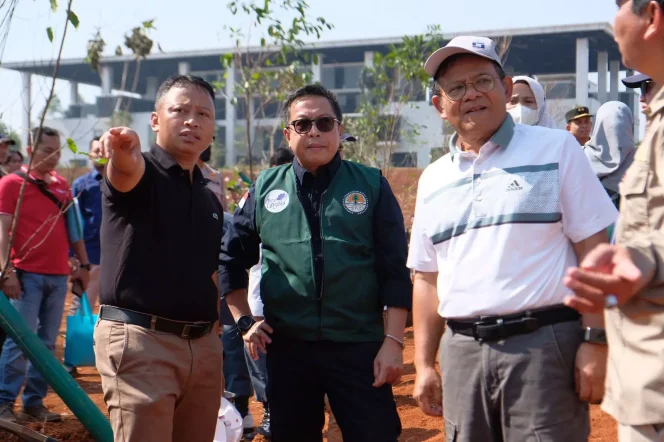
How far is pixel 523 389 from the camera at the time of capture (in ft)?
8.86

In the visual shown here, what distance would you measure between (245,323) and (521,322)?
1499 mm

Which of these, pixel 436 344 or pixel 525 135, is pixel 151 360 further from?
pixel 525 135

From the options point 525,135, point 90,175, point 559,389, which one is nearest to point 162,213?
point 525,135

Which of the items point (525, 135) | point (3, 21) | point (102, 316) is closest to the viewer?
point (525, 135)

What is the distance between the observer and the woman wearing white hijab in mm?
4816

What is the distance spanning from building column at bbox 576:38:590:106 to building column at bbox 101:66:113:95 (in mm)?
25901

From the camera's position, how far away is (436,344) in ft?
10.5

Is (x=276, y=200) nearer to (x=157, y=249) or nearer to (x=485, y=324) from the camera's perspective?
(x=157, y=249)

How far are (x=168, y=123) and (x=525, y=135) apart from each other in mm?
1645

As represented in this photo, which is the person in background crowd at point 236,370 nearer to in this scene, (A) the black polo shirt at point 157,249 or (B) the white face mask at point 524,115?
(A) the black polo shirt at point 157,249

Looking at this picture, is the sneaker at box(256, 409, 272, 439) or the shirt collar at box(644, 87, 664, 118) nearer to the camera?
the shirt collar at box(644, 87, 664, 118)

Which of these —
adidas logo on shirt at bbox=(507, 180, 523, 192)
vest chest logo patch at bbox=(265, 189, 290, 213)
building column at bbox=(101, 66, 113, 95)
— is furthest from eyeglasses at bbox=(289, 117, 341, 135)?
building column at bbox=(101, 66, 113, 95)

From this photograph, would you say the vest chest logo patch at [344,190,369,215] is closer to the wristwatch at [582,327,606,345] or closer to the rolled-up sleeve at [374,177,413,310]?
the rolled-up sleeve at [374,177,413,310]

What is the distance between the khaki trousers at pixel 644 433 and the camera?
205cm
